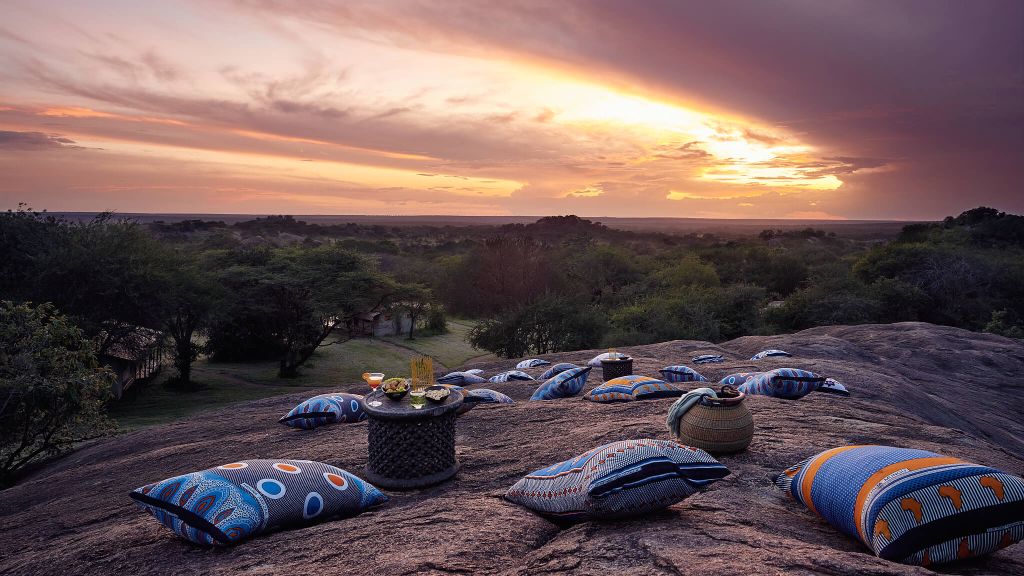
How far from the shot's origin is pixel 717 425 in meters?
4.29

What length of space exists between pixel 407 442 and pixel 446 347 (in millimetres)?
30444

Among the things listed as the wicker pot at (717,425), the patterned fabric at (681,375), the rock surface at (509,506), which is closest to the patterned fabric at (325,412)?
the rock surface at (509,506)

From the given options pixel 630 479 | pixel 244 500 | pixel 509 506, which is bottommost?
pixel 509 506

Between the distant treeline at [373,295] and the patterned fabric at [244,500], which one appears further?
the distant treeline at [373,295]

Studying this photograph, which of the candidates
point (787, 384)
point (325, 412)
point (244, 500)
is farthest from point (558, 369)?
point (244, 500)

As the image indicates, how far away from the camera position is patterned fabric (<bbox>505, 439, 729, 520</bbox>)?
9.63 ft

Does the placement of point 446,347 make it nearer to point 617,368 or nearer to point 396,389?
point 617,368

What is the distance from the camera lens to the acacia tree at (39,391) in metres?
9.85

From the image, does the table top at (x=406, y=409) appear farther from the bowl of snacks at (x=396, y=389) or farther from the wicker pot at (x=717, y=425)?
the wicker pot at (x=717, y=425)

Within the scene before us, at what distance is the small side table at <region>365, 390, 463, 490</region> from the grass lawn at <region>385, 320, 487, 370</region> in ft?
84.8

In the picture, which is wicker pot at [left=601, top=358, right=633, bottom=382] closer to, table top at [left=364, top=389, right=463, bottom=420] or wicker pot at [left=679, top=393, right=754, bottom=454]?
wicker pot at [left=679, top=393, right=754, bottom=454]

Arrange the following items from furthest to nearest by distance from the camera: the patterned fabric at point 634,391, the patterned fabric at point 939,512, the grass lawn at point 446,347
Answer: the grass lawn at point 446,347
the patterned fabric at point 634,391
the patterned fabric at point 939,512

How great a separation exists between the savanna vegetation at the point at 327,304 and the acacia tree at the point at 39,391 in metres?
0.04

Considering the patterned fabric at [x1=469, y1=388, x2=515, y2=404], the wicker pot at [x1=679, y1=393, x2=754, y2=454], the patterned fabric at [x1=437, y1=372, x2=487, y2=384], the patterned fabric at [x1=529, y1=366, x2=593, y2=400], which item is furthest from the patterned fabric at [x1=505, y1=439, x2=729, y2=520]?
the patterned fabric at [x1=437, y1=372, x2=487, y2=384]
